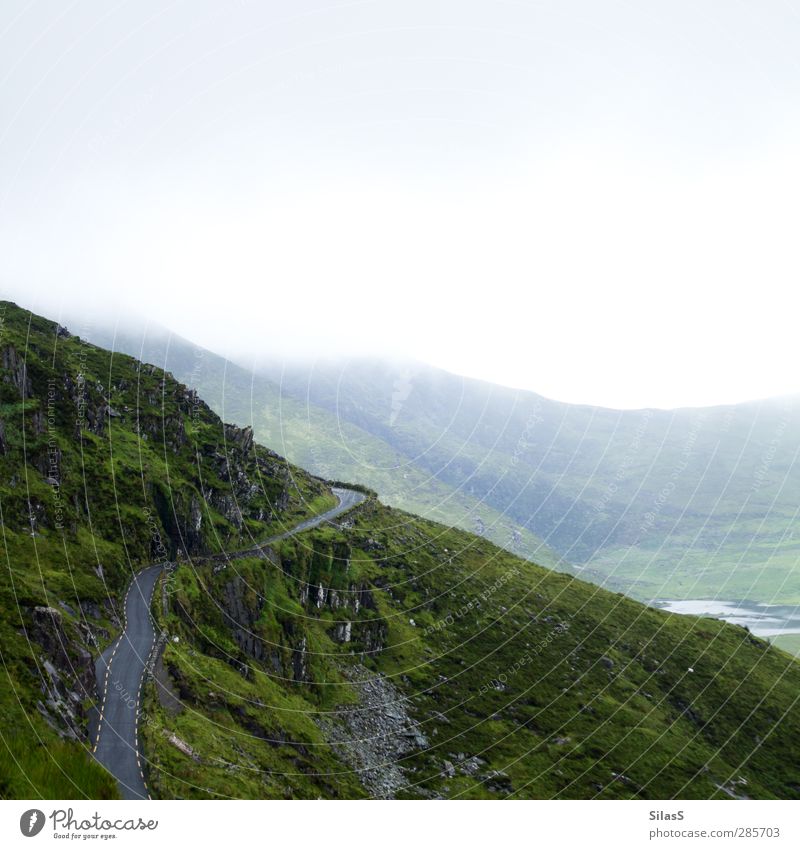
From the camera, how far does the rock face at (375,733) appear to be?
73500mm

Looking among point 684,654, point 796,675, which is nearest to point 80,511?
point 684,654

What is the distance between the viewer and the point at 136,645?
5634 centimetres

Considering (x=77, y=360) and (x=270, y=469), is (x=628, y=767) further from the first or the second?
(x=77, y=360)
